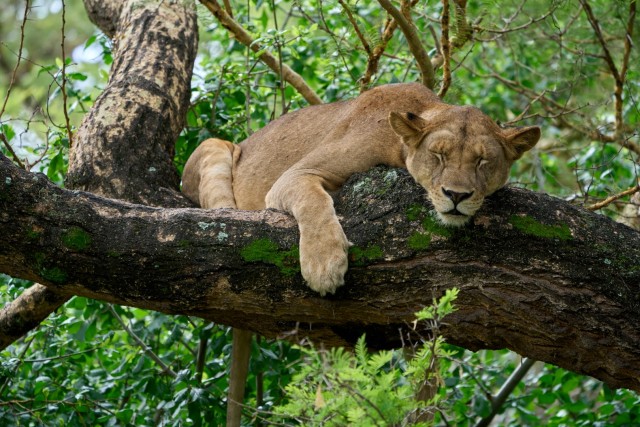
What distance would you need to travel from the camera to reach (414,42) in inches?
259

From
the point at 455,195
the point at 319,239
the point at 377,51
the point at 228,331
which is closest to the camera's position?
the point at 319,239

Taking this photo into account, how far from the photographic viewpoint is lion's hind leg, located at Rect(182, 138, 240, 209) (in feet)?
22.2

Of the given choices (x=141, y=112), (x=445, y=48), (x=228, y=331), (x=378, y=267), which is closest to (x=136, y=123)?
(x=141, y=112)

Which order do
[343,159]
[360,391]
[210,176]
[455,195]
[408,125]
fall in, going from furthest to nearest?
[210,176]
[343,159]
[408,125]
[455,195]
[360,391]

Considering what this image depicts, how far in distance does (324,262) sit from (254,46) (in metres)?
3.43

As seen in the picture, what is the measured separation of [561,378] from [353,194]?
2803 mm

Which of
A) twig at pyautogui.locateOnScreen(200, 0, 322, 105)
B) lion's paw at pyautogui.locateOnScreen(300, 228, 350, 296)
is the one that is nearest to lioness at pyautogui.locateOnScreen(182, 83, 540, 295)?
lion's paw at pyautogui.locateOnScreen(300, 228, 350, 296)

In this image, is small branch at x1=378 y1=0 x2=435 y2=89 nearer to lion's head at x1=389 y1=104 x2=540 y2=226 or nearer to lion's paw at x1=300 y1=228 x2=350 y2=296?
lion's head at x1=389 y1=104 x2=540 y2=226

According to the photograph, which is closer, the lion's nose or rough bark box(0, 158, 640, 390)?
rough bark box(0, 158, 640, 390)

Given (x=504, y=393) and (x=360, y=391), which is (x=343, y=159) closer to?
(x=504, y=393)

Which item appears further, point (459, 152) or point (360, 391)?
point (459, 152)

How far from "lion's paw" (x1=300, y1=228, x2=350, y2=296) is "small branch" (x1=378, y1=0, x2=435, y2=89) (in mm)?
2102

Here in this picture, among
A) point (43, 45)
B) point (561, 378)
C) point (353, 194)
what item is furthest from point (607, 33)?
point (43, 45)

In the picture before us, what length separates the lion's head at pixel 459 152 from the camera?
479 centimetres
